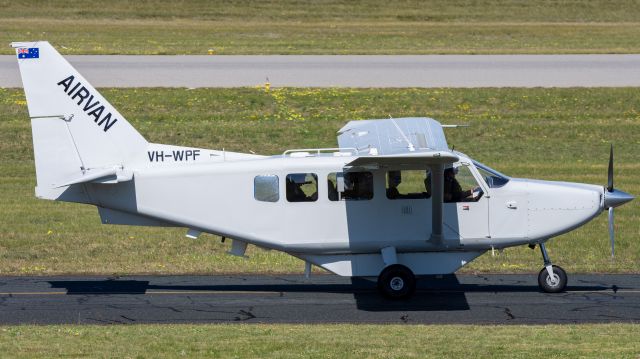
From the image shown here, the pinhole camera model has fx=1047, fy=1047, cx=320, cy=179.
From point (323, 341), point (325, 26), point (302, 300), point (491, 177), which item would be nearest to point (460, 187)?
point (491, 177)

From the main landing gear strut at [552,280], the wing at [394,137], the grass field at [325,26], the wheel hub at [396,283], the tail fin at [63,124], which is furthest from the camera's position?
the grass field at [325,26]

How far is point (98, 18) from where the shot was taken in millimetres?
53812

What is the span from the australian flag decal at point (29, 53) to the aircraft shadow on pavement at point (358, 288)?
3625mm

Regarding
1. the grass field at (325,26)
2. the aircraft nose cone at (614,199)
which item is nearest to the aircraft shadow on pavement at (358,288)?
the aircraft nose cone at (614,199)

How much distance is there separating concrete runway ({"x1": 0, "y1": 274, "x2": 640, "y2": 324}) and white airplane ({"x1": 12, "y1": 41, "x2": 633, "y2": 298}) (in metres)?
0.59

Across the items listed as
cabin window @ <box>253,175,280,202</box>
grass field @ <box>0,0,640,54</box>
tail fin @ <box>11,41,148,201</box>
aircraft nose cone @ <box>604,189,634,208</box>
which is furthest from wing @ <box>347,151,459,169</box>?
grass field @ <box>0,0,640,54</box>

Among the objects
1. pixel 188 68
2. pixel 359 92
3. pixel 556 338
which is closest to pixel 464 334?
pixel 556 338

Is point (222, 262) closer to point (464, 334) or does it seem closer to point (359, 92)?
point (464, 334)

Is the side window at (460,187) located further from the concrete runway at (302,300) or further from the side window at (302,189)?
the side window at (302,189)

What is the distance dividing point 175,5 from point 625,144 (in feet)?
110

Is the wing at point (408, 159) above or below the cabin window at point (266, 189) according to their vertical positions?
above

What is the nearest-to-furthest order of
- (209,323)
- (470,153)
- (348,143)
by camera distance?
(209,323) → (348,143) → (470,153)

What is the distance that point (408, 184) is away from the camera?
15.8 m

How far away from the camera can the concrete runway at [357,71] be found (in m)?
34.7
